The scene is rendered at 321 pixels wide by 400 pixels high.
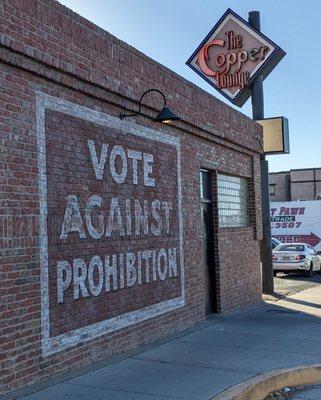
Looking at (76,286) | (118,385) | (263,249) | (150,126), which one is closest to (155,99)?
(150,126)

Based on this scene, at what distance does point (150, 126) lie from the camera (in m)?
9.67

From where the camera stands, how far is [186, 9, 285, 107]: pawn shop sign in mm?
17547

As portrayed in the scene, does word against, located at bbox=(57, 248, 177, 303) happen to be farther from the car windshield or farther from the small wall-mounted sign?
the car windshield

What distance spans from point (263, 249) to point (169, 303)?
8.61 metres

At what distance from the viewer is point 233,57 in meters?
17.7

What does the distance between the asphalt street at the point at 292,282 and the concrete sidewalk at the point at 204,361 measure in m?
7.38

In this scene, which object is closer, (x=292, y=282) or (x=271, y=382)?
(x=271, y=382)

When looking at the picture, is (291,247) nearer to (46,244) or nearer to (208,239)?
(208,239)

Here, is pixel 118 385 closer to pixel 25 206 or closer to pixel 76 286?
pixel 76 286

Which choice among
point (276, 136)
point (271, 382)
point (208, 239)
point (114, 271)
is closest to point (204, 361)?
point (271, 382)

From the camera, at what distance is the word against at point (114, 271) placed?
733 cm

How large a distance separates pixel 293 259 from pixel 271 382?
1950 cm

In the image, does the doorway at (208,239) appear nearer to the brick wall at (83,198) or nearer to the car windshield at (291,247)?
the brick wall at (83,198)

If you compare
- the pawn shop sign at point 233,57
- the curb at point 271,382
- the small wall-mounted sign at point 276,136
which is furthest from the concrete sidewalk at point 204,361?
the pawn shop sign at point 233,57
